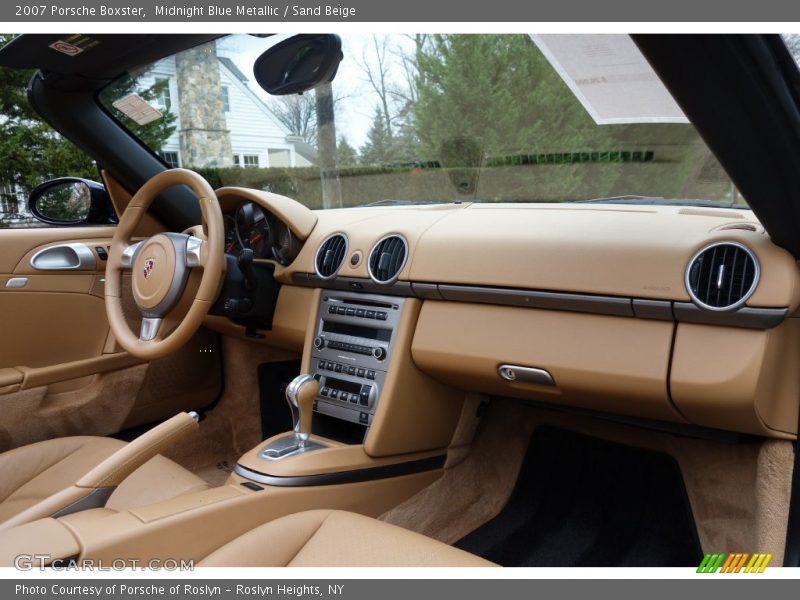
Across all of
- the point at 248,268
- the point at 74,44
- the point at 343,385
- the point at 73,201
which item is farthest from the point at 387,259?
the point at 73,201

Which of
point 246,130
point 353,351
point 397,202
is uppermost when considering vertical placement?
point 246,130

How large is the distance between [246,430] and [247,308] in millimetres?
743

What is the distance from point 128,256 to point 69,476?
779 millimetres

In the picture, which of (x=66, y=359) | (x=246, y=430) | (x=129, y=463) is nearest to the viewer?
(x=129, y=463)

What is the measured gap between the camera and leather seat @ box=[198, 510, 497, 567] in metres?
1.41

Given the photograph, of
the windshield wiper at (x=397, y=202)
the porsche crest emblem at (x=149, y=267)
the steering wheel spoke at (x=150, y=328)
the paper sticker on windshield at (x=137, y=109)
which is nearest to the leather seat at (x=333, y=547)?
the steering wheel spoke at (x=150, y=328)

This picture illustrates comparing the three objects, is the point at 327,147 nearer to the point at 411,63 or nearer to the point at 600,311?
the point at 411,63

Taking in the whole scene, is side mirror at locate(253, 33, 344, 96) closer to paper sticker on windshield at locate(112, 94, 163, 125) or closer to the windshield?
the windshield

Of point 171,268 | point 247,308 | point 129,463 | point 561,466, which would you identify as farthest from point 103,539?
point 561,466

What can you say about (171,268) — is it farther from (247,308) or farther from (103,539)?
(103,539)

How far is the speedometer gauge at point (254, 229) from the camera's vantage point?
2.58 metres

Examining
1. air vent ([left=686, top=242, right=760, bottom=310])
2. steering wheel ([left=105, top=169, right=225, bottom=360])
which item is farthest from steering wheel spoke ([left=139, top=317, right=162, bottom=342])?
air vent ([left=686, top=242, right=760, bottom=310])

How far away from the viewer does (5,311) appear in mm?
2473

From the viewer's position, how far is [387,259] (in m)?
2.18
